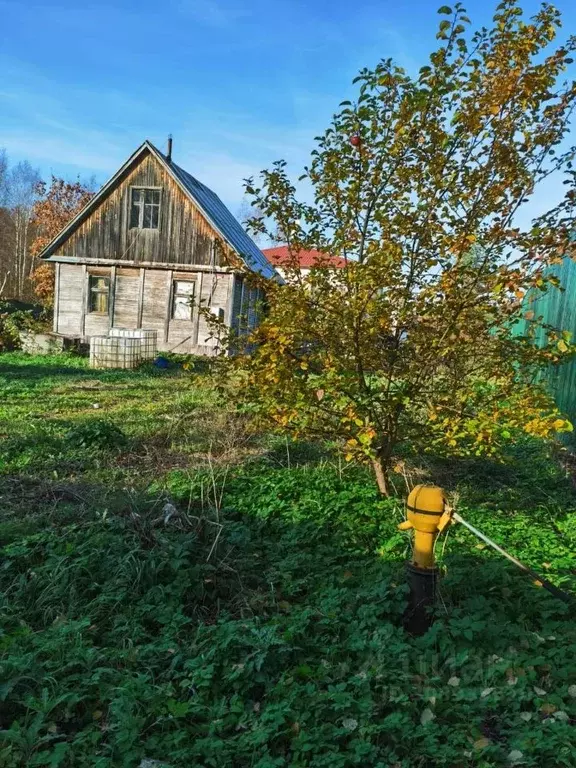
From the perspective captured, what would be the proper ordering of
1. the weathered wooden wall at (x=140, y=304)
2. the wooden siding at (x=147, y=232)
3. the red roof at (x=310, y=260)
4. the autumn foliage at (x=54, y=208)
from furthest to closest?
the autumn foliage at (x=54, y=208) < the weathered wooden wall at (x=140, y=304) < the wooden siding at (x=147, y=232) < the red roof at (x=310, y=260)

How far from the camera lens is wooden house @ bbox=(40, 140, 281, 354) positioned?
56.2ft

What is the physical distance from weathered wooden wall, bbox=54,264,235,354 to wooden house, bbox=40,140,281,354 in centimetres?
3

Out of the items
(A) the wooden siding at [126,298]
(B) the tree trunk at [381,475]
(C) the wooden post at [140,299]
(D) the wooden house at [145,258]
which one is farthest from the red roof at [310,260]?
(A) the wooden siding at [126,298]

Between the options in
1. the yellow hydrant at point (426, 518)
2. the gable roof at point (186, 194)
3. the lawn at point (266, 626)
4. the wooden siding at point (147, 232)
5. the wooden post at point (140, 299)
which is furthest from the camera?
the wooden post at point (140, 299)

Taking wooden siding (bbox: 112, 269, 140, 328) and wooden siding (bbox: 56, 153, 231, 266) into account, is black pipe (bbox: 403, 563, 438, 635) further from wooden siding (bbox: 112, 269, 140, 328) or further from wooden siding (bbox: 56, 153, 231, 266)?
wooden siding (bbox: 112, 269, 140, 328)

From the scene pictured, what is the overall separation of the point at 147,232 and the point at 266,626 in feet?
53.4

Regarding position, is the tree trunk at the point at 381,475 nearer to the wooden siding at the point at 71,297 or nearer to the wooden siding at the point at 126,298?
the wooden siding at the point at 126,298

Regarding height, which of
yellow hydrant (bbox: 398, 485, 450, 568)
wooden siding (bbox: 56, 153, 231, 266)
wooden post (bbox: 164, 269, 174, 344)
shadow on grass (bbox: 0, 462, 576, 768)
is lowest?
shadow on grass (bbox: 0, 462, 576, 768)

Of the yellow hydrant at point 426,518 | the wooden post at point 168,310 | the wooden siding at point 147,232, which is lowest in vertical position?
the yellow hydrant at point 426,518

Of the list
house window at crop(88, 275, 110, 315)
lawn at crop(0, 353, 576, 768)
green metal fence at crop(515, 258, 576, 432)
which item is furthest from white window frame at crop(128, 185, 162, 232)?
lawn at crop(0, 353, 576, 768)

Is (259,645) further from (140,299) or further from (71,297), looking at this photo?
(71,297)

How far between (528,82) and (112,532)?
3.96m

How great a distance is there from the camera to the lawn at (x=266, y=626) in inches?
87.8

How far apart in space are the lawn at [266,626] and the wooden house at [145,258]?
484 inches
